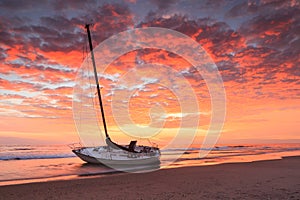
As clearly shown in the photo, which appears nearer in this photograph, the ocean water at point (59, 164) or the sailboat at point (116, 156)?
the ocean water at point (59, 164)

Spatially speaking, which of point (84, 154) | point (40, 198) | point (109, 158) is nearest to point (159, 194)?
point (40, 198)

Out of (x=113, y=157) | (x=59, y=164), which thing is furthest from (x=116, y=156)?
(x=59, y=164)

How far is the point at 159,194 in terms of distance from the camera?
12.5m

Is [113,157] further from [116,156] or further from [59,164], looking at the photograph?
[59,164]

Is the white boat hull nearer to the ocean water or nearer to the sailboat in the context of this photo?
the sailboat

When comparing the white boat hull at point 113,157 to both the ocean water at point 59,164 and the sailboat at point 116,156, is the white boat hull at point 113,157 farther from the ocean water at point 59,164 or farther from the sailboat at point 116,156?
the ocean water at point 59,164

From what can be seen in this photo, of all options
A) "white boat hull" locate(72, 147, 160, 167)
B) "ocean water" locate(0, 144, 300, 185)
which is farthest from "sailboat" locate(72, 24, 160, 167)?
"ocean water" locate(0, 144, 300, 185)

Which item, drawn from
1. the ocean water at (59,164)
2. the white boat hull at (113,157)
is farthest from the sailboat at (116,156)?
the ocean water at (59,164)

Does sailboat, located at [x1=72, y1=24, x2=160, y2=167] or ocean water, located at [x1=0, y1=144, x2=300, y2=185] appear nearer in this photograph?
ocean water, located at [x1=0, y1=144, x2=300, y2=185]

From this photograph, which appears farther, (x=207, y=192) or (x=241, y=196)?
(x=207, y=192)

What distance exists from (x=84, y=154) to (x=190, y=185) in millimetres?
18785

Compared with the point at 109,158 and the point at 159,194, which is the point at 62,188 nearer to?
the point at 159,194

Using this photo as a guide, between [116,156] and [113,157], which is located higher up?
[116,156]

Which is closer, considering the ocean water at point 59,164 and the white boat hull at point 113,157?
the ocean water at point 59,164
